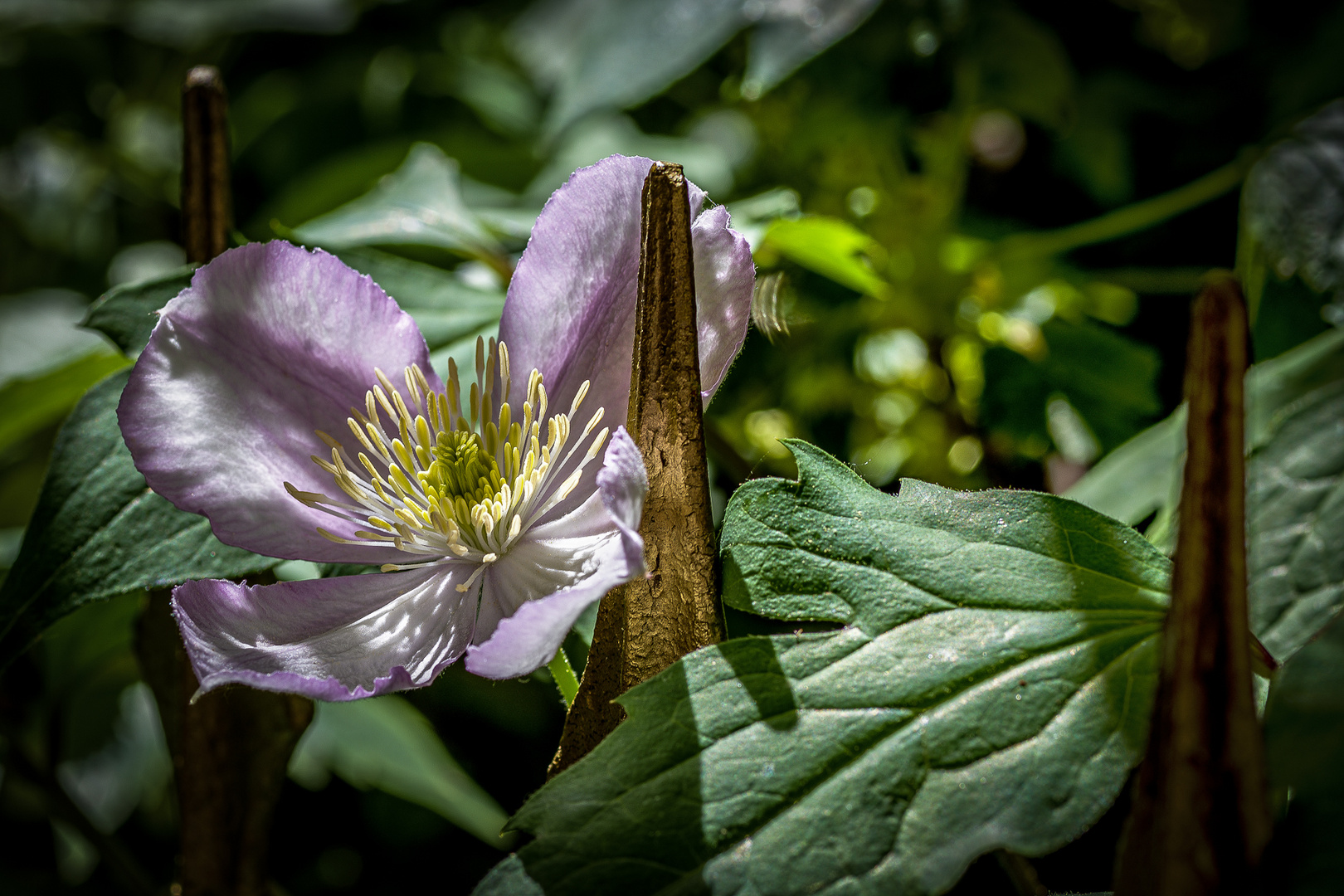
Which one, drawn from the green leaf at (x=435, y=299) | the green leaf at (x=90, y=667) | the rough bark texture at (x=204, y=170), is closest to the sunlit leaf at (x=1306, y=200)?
the green leaf at (x=435, y=299)

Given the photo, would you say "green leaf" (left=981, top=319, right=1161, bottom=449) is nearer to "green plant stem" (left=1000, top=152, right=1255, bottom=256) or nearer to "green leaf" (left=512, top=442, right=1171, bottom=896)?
"green plant stem" (left=1000, top=152, right=1255, bottom=256)

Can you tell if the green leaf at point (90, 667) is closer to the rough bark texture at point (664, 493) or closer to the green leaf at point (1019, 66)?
the rough bark texture at point (664, 493)

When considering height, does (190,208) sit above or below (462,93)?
below

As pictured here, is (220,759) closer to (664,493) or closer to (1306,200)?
(664,493)

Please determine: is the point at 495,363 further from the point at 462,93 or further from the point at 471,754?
the point at 462,93

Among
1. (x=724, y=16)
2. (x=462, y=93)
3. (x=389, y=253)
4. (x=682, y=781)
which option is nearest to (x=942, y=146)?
(x=724, y=16)

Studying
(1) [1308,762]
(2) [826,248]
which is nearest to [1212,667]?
(1) [1308,762]

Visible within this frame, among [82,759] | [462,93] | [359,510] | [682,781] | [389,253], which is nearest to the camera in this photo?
[682,781]
